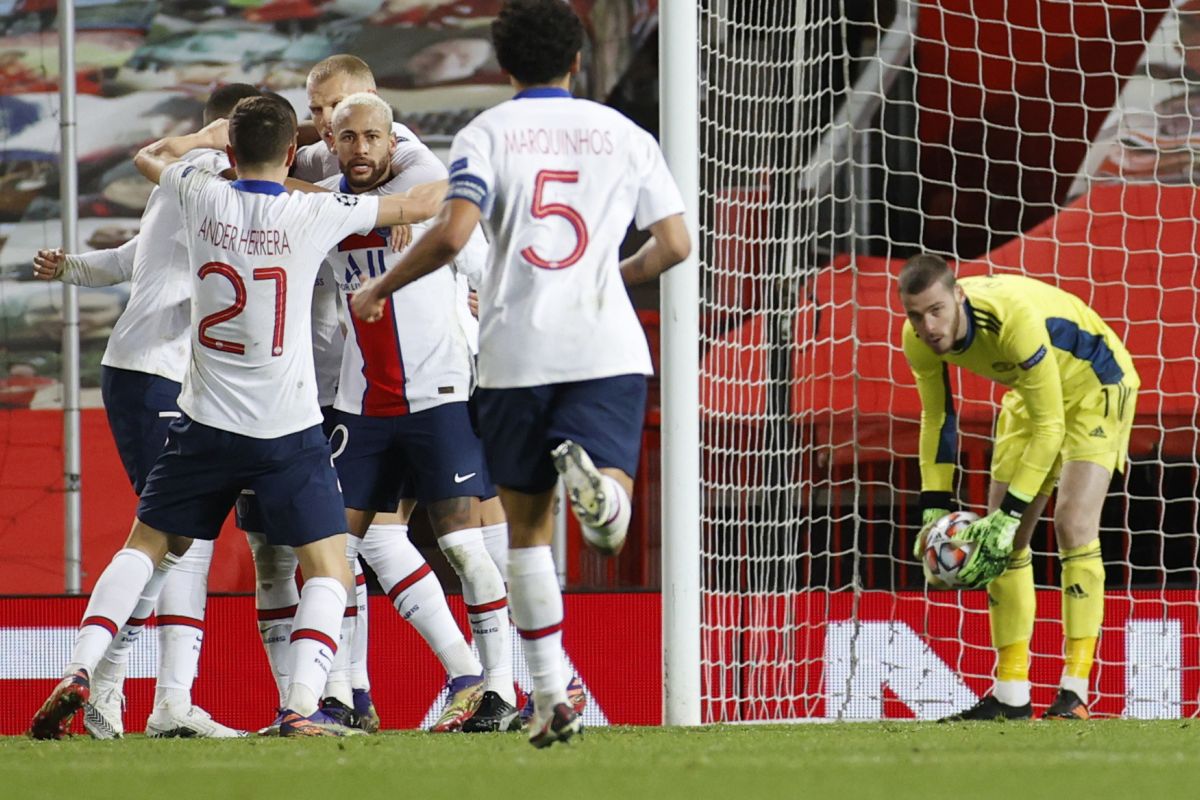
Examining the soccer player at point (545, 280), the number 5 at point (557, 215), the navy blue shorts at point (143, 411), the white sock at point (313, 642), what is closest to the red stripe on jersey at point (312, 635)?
the white sock at point (313, 642)

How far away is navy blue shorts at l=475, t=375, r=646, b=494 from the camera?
3.36 m

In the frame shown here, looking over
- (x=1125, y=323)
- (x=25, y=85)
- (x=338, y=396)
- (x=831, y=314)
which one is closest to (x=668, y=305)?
(x=338, y=396)

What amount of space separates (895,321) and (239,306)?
4.08 meters

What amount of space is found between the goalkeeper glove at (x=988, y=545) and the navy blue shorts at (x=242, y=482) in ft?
6.28

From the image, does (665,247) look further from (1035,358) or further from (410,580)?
(1035,358)

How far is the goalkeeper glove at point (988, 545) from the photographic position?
193 inches

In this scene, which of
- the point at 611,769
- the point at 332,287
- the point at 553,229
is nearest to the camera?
the point at 611,769

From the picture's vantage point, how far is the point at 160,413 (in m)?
4.68

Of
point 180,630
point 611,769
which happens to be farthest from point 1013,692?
point 611,769

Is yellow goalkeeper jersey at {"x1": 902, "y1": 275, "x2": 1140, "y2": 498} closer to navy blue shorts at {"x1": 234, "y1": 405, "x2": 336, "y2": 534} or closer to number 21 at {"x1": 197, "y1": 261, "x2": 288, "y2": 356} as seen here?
navy blue shorts at {"x1": 234, "y1": 405, "x2": 336, "y2": 534}

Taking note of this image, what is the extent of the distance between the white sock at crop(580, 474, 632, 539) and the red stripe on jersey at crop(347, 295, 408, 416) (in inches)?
58.1

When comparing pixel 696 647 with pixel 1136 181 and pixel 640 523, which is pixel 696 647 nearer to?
pixel 640 523

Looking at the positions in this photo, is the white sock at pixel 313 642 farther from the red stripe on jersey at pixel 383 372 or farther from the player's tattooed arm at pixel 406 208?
the player's tattooed arm at pixel 406 208

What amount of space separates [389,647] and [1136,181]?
3.91 meters
